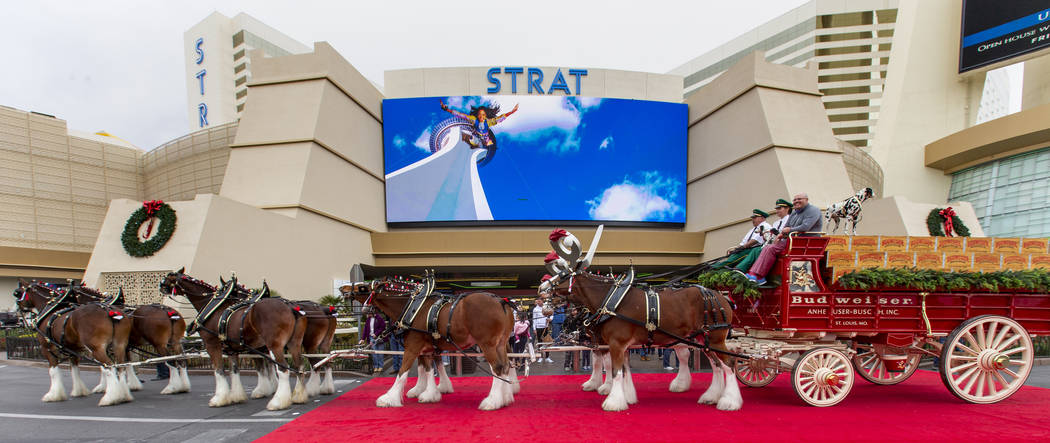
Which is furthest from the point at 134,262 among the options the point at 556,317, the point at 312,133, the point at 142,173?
the point at 142,173

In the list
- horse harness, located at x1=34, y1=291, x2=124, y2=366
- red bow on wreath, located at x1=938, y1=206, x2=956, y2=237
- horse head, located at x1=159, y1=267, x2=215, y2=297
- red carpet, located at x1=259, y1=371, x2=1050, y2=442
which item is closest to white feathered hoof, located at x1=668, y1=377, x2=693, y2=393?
red carpet, located at x1=259, y1=371, x2=1050, y2=442

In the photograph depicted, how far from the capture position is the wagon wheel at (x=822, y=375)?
5.74 meters

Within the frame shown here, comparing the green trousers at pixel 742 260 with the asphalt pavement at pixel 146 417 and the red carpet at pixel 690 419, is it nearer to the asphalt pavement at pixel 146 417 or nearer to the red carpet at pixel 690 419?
the red carpet at pixel 690 419

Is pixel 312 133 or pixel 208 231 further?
pixel 312 133

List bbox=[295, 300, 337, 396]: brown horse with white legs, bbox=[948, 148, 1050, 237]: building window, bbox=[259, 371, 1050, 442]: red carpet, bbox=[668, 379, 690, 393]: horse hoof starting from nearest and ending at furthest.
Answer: bbox=[259, 371, 1050, 442]: red carpet
bbox=[668, 379, 690, 393]: horse hoof
bbox=[295, 300, 337, 396]: brown horse with white legs
bbox=[948, 148, 1050, 237]: building window

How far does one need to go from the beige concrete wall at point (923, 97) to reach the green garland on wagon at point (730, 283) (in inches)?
964

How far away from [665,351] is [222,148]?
2351 centimetres

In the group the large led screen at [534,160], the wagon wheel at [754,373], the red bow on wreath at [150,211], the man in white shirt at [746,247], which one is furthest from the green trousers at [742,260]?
the large led screen at [534,160]

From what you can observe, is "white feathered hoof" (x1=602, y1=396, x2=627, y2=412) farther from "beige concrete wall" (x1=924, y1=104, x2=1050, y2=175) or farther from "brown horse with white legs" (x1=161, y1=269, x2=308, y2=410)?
"beige concrete wall" (x1=924, y1=104, x2=1050, y2=175)

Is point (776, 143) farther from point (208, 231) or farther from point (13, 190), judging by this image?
point (13, 190)

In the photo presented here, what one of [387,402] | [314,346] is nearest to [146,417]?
[314,346]

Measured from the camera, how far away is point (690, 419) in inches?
216

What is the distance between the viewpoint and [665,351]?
9.90 m

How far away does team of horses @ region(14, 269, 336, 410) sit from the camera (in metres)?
6.77
